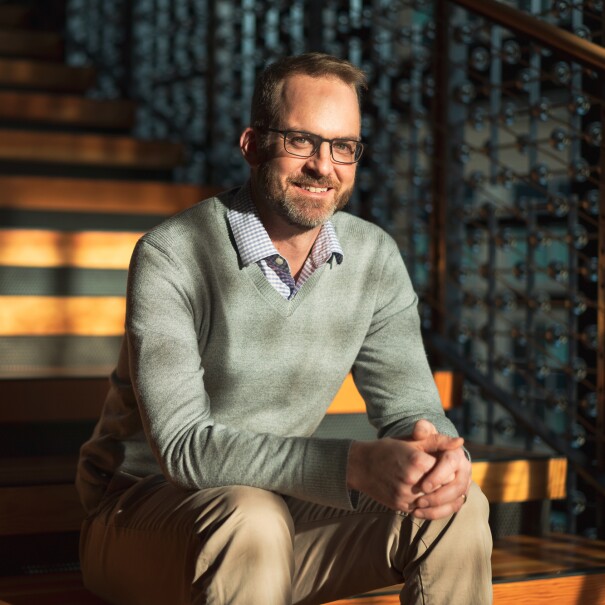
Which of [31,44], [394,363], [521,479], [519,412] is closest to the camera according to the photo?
[394,363]

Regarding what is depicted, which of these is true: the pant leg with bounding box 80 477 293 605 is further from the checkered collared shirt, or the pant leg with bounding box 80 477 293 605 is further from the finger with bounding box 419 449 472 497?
the checkered collared shirt

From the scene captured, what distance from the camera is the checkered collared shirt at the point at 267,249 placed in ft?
5.51

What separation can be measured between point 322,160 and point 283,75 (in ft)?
0.51

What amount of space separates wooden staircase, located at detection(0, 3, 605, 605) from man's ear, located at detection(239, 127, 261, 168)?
2.54 feet

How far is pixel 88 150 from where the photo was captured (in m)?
3.80

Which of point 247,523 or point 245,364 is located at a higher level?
point 245,364

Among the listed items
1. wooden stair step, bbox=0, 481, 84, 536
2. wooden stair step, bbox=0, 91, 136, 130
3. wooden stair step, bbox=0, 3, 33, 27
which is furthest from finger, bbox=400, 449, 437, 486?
wooden stair step, bbox=0, 3, 33, 27

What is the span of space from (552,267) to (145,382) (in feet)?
4.77

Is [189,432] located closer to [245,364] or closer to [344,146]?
[245,364]

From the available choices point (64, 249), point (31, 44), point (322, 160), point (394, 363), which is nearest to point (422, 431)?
point (394, 363)

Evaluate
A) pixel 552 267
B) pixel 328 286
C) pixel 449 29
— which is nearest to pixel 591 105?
pixel 552 267

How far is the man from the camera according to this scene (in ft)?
4.72

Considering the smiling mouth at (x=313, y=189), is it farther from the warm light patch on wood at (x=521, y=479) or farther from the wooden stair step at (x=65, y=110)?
the wooden stair step at (x=65, y=110)

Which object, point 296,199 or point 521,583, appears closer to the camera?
point 296,199
